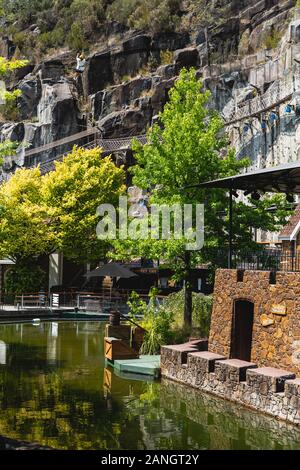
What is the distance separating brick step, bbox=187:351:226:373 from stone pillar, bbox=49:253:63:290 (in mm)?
31578

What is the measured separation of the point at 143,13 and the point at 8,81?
1772 cm

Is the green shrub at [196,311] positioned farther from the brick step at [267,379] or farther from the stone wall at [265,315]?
the brick step at [267,379]

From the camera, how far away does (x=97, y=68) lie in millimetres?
65125

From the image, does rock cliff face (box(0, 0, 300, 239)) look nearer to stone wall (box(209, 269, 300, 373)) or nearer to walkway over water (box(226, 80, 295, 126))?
walkway over water (box(226, 80, 295, 126))

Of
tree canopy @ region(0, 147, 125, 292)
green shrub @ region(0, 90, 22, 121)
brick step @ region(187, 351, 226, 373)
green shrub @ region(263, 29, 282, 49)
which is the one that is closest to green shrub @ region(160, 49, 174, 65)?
green shrub @ region(263, 29, 282, 49)

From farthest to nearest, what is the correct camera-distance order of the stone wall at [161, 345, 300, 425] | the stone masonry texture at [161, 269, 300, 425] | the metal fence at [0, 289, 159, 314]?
the metal fence at [0, 289, 159, 314], the stone masonry texture at [161, 269, 300, 425], the stone wall at [161, 345, 300, 425]

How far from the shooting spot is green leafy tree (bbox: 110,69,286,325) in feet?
72.5

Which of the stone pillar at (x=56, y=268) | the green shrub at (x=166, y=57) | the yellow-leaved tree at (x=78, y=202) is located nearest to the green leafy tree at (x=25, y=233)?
the yellow-leaved tree at (x=78, y=202)

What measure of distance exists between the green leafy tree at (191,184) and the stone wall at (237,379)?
4488mm

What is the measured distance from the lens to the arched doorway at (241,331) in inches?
670

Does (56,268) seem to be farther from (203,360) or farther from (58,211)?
(203,360)

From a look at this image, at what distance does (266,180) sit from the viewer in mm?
17812

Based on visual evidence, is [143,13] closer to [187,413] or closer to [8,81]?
[8,81]
